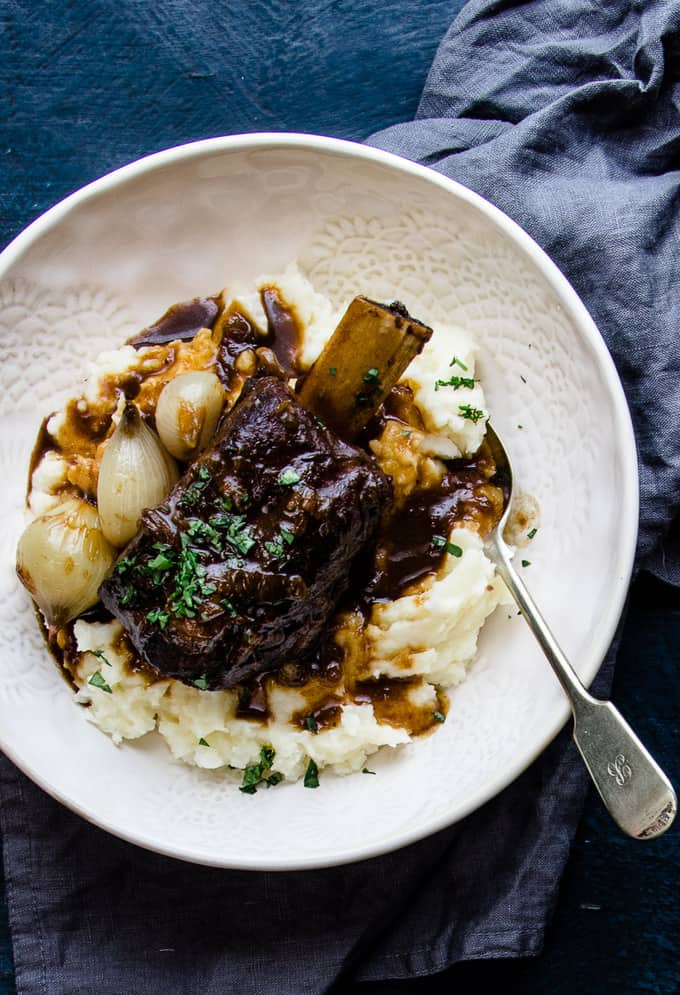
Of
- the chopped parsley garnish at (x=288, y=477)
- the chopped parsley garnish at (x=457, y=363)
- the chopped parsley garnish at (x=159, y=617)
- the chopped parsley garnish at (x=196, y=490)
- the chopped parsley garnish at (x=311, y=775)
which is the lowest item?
the chopped parsley garnish at (x=311, y=775)

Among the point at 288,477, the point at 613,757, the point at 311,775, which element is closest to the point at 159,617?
the point at 288,477

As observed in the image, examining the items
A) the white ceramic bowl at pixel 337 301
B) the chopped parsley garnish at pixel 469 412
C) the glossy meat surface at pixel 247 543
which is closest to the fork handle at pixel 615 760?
the white ceramic bowl at pixel 337 301

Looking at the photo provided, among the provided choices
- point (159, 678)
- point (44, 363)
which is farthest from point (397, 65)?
point (159, 678)

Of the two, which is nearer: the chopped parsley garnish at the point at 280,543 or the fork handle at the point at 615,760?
the fork handle at the point at 615,760

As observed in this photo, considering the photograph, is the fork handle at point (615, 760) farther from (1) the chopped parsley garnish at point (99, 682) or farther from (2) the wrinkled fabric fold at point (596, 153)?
(1) the chopped parsley garnish at point (99, 682)

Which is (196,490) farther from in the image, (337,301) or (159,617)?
(337,301)

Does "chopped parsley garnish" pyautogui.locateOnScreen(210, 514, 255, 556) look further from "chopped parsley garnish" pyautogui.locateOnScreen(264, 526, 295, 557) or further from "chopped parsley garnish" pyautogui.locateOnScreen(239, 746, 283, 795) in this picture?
"chopped parsley garnish" pyautogui.locateOnScreen(239, 746, 283, 795)
